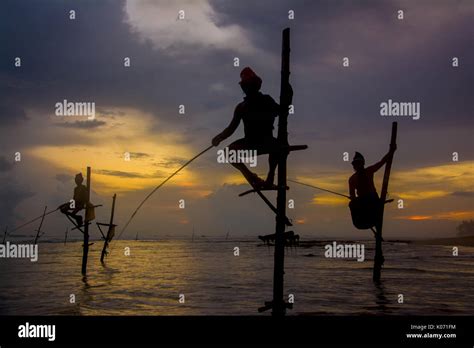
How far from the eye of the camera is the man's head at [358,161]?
12547mm

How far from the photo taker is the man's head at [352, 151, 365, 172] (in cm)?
1255

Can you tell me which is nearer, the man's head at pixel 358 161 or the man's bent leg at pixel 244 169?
the man's bent leg at pixel 244 169

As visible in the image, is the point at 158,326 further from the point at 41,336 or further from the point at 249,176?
the point at 249,176

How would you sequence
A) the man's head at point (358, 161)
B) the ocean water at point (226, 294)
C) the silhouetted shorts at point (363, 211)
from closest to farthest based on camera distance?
the silhouetted shorts at point (363, 211), the man's head at point (358, 161), the ocean water at point (226, 294)

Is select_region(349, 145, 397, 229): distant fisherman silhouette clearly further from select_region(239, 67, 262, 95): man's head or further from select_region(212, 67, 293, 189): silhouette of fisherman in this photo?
select_region(239, 67, 262, 95): man's head

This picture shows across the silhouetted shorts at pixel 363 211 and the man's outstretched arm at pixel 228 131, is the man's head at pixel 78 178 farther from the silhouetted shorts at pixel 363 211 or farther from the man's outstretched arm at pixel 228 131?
the man's outstretched arm at pixel 228 131

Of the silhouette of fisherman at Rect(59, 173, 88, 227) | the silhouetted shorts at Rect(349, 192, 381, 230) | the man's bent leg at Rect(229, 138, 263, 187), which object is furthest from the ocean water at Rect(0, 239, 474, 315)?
the man's bent leg at Rect(229, 138, 263, 187)

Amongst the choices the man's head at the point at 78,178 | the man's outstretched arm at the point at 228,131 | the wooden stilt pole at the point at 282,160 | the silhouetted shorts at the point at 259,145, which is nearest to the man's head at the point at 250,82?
the man's outstretched arm at the point at 228,131

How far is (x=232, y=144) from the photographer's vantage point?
927 cm

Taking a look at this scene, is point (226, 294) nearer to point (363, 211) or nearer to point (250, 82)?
point (363, 211)

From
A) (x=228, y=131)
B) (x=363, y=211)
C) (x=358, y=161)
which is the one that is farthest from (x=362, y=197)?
(x=228, y=131)

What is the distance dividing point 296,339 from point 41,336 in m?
5.22

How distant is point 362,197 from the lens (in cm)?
1213

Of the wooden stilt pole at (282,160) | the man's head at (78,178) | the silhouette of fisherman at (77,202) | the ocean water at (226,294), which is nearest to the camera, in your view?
the wooden stilt pole at (282,160)
